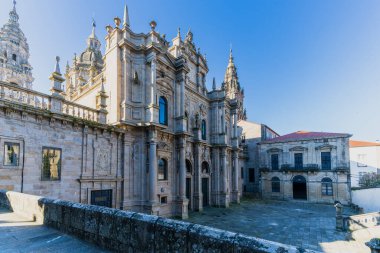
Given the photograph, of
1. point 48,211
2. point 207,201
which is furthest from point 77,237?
point 207,201

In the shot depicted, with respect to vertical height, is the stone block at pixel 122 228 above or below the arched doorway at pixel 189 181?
above

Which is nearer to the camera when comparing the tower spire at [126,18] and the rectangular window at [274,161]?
the tower spire at [126,18]

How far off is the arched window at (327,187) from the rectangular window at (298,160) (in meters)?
3.13

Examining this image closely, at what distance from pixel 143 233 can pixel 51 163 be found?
9.40 metres

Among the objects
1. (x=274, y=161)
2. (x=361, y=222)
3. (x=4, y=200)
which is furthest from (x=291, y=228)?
(x=274, y=161)

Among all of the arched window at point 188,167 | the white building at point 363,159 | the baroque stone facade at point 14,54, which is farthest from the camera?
the white building at point 363,159

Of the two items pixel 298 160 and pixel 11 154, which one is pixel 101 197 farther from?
pixel 298 160

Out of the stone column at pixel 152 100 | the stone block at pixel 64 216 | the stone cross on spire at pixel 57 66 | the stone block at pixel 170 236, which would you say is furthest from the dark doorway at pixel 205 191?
the stone block at pixel 170 236

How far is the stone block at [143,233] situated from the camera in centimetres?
354

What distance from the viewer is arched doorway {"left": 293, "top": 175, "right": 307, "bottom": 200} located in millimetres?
29156

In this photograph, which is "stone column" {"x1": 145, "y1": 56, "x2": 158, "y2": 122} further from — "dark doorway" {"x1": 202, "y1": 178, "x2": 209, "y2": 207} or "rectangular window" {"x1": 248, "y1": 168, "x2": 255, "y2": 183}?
"rectangular window" {"x1": 248, "y1": 168, "x2": 255, "y2": 183}

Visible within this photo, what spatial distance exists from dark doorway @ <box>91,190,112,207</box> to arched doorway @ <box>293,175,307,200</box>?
25493 mm

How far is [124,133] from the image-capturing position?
1427 centimetres

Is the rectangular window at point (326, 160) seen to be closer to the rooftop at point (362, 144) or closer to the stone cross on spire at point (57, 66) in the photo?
the rooftop at point (362, 144)
